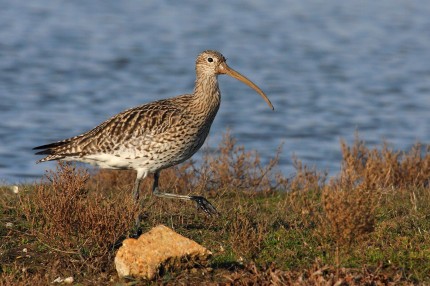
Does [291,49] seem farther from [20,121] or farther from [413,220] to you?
[413,220]

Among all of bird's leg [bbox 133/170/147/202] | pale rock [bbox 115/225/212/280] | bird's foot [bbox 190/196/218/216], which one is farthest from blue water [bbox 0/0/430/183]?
pale rock [bbox 115/225/212/280]

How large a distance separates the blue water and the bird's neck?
4439 mm

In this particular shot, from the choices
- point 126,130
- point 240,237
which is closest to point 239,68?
point 126,130

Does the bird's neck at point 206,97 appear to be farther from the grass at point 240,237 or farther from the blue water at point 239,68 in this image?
the blue water at point 239,68

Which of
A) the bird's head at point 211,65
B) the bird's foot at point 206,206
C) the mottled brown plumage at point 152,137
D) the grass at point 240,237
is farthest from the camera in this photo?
the bird's head at point 211,65

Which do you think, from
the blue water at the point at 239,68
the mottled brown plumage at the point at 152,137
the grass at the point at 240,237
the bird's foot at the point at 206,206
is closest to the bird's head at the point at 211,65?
the mottled brown plumage at the point at 152,137

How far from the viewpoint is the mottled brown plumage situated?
10.1 metres

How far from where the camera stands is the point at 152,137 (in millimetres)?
10133

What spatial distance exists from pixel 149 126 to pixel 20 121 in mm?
9624

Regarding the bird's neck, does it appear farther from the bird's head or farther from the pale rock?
the pale rock

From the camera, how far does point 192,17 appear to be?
103 feet

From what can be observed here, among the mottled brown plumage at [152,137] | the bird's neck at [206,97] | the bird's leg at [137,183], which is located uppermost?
the bird's neck at [206,97]

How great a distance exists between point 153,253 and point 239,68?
16.5 meters

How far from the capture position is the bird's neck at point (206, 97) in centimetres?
1041
